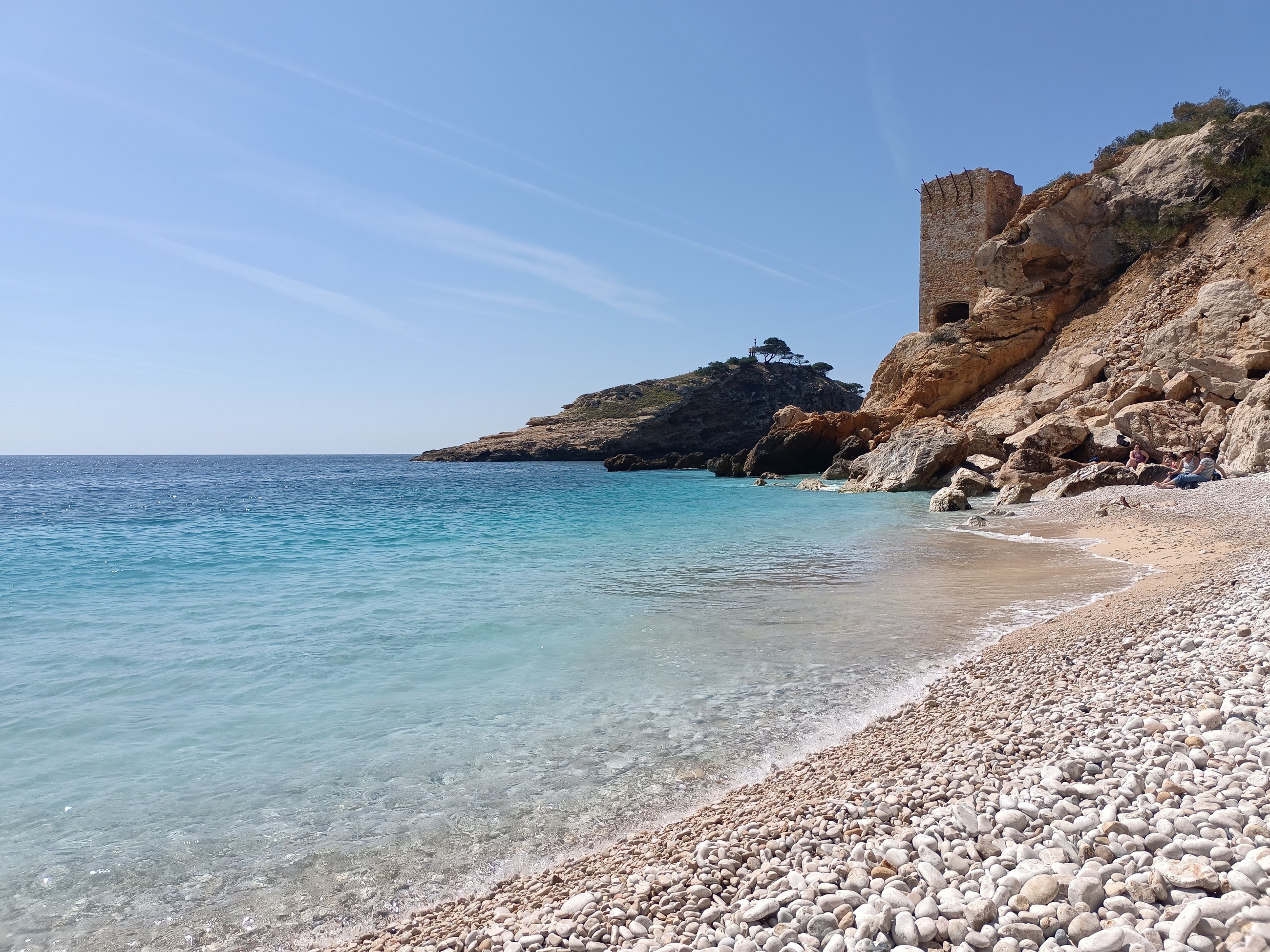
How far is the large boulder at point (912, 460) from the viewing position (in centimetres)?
2591

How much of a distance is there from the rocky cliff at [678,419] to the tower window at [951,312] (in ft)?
A: 112

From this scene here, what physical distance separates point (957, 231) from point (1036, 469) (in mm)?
21343

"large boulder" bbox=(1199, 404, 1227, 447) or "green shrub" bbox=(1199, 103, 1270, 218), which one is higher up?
"green shrub" bbox=(1199, 103, 1270, 218)

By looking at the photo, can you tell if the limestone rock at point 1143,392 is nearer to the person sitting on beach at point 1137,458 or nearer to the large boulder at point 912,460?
the person sitting on beach at point 1137,458

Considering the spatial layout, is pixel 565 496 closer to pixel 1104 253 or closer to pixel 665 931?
pixel 1104 253

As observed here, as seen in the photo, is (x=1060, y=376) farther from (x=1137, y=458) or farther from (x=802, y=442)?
(x=802, y=442)

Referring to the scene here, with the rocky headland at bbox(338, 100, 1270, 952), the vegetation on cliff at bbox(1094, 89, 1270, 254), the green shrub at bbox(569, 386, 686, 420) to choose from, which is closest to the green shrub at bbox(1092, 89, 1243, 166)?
the vegetation on cliff at bbox(1094, 89, 1270, 254)

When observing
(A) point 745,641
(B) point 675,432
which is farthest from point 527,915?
(B) point 675,432

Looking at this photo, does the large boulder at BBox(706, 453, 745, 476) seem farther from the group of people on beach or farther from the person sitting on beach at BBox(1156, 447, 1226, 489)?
the person sitting on beach at BBox(1156, 447, 1226, 489)

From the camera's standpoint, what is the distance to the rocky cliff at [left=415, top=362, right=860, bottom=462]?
78.2 meters

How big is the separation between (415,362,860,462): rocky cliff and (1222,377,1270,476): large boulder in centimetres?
5462

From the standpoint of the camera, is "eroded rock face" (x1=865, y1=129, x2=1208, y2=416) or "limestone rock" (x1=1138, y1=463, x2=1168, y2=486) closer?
"limestone rock" (x1=1138, y1=463, x2=1168, y2=486)

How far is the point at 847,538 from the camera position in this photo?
14.9 meters

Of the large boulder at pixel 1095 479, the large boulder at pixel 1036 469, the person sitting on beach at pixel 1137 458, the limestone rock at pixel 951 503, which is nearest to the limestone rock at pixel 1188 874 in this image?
the limestone rock at pixel 951 503
